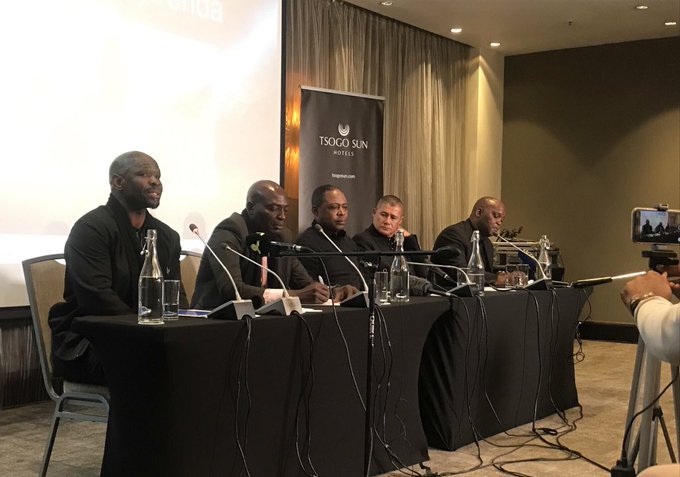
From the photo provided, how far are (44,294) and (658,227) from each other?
7.30 feet

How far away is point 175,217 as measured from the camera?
5.13 metres

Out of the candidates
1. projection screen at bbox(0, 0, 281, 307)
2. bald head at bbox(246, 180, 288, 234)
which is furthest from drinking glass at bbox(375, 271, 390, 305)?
projection screen at bbox(0, 0, 281, 307)

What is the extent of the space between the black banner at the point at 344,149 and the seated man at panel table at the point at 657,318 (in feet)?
14.8

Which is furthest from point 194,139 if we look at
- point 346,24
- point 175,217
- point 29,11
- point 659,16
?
point 659,16

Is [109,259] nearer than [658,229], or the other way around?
[658,229]

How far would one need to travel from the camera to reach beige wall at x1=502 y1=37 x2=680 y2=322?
7762mm

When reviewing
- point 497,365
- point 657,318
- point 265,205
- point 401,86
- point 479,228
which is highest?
point 401,86

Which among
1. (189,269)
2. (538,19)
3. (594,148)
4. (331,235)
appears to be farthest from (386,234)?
(594,148)

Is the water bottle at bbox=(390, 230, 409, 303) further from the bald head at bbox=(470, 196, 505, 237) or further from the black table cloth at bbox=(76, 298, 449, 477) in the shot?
the bald head at bbox=(470, 196, 505, 237)

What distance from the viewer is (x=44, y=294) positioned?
10.6 feet

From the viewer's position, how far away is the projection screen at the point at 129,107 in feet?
14.4

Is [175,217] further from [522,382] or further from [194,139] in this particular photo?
[522,382]

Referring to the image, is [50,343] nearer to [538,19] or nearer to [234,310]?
[234,310]

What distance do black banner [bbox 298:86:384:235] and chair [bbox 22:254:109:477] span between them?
3.02 meters
